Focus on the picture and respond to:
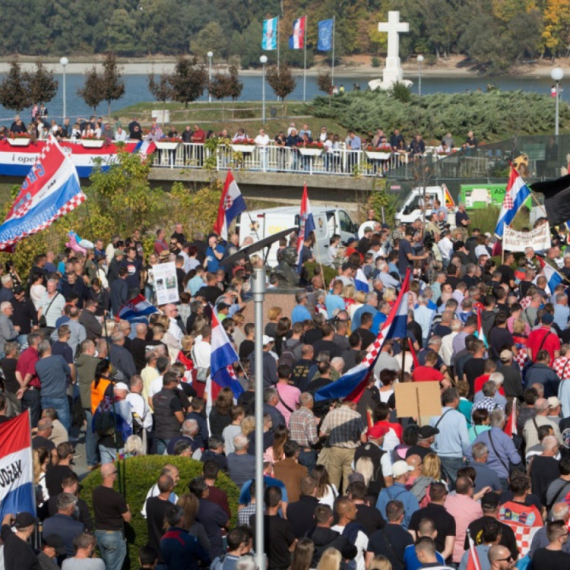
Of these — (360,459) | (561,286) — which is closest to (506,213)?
(561,286)

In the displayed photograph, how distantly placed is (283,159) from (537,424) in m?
22.4

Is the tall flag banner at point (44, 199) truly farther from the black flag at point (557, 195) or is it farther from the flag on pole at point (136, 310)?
the black flag at point (557, 195)

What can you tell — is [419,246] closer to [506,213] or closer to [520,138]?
[506,213]

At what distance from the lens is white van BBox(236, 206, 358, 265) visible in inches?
1000

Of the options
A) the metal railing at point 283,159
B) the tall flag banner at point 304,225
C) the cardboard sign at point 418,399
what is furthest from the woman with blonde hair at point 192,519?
the metal railing at point 283,159

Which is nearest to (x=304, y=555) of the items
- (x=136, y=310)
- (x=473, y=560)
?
(x=473, y=560)

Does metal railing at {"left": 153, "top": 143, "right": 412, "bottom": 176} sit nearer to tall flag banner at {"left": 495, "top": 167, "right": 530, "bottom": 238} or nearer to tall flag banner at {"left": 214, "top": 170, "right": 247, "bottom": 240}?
tall flag banner at {"left": 214, "top": 170, "right": 247, "bottom": 240}

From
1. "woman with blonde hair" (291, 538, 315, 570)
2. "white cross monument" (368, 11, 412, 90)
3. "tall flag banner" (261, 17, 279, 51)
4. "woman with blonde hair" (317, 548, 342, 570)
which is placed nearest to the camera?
"woman with blonde hair" (317, 548, 342, 570)

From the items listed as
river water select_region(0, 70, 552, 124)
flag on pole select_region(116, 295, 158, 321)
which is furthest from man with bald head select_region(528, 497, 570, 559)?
river water select_region(0, 70, 552, 124)

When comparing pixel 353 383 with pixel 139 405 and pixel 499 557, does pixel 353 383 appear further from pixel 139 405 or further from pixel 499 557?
pixel 499 557

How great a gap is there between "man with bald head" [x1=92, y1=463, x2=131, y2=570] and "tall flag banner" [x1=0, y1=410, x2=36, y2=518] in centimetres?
72

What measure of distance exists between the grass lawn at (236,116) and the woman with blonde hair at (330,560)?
3599 centimetres

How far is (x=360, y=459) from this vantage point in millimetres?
12305

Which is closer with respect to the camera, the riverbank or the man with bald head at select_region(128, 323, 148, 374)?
the man with bald head at select_region(128, 323, 148, 374)
